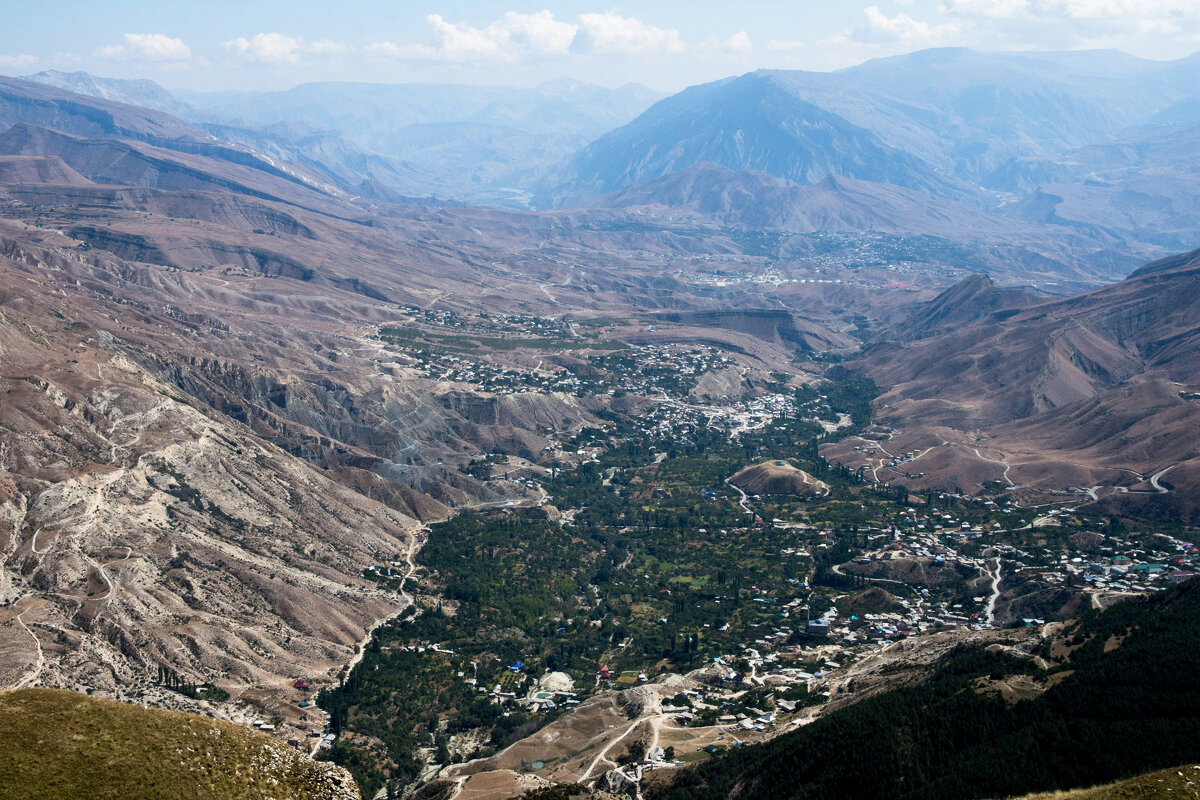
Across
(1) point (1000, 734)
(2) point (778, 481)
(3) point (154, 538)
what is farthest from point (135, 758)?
(2) point (778, 481)

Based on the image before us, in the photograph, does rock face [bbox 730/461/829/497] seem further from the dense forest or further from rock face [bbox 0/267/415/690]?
the dense forest

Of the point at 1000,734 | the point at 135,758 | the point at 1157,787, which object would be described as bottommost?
the point at 1000,734

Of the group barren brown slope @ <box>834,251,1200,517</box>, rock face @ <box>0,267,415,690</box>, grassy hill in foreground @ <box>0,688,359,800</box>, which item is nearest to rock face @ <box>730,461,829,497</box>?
barren brown slope @ <box>834,251,1200,517</box>

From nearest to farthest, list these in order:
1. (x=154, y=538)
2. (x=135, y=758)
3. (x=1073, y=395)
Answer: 1. (x=135, y=758)
2. (x=154, y=538)
3. (x=1073, y=395)

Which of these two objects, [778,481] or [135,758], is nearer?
[135,758]

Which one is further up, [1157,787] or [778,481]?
[1157,787]

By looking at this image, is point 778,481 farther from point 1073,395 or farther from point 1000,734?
point 1000,734

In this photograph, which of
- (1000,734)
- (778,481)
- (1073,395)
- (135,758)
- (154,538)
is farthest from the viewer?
(1073,395)
